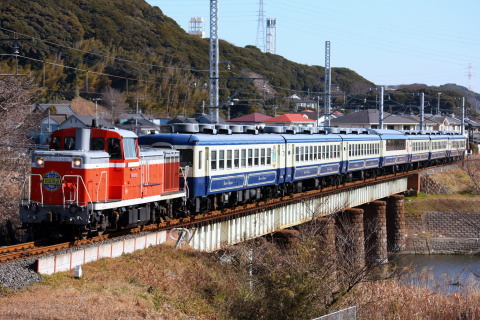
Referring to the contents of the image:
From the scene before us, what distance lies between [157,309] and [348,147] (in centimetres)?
2765

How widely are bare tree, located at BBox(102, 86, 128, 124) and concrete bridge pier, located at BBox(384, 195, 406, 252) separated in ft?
121

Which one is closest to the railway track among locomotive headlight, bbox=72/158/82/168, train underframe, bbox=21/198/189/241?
train underframe, bbox=21/198/189/241

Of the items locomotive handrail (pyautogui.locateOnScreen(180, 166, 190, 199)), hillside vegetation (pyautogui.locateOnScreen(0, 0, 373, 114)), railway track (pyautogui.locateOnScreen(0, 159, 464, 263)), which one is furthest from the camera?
hillside vegetation (pyautogui.locateOnScreen(0, 0, 373, 114))

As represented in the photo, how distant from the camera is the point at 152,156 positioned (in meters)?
21.7

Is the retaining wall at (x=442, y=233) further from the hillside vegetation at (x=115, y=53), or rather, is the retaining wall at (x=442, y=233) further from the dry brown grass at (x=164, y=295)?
the hillside vegetation at (x=115, y=53)

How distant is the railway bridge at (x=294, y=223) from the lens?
1919cm

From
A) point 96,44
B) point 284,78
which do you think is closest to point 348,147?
point 96,44

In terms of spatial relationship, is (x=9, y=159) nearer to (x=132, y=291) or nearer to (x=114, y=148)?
(x=114, y=148)

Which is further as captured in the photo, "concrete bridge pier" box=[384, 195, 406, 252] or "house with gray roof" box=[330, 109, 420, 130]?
"house with gray roof" box=[330, 109, 420, 130]

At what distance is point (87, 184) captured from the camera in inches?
728

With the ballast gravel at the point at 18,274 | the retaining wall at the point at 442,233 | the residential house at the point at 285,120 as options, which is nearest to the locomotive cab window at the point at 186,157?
the ballast gravel at the point at 18,274

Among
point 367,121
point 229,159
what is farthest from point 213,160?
point 367,121

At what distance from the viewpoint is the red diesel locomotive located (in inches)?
725

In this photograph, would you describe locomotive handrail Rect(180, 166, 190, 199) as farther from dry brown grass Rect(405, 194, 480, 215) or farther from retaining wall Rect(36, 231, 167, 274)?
dry brown grass Rect(405, 194, 480, 215)
